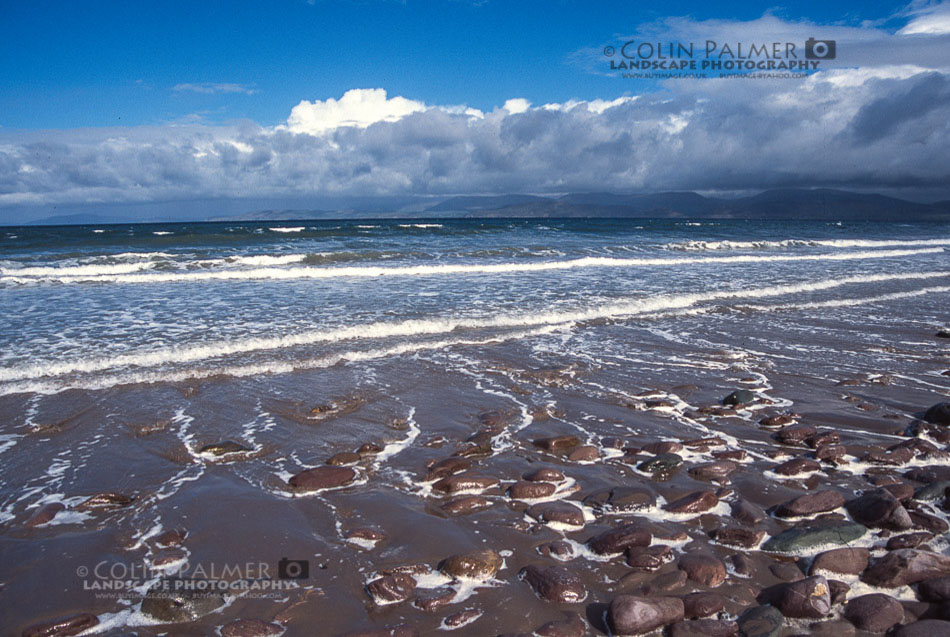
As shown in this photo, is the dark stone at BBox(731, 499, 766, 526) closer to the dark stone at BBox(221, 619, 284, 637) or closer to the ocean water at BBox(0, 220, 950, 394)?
Result: the dark stone at BBox(221, 619, 284, 637)

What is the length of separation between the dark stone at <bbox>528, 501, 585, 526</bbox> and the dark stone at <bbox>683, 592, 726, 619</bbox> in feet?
3.26

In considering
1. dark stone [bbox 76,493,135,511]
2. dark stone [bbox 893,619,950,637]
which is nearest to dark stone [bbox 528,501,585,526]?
dark stone [bbox 893,619,950,637]

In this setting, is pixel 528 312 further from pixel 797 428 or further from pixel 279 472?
pixel 279 472

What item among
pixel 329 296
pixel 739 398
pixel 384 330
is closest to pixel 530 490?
pixel 739 398

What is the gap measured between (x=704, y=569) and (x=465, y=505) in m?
1.69

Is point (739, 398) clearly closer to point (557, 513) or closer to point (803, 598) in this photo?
point (557, 513)

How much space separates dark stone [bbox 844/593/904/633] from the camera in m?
2.88

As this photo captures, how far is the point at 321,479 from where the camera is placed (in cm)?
468

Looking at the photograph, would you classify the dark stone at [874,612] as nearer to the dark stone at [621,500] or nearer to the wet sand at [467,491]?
the wet sand at [467,491]

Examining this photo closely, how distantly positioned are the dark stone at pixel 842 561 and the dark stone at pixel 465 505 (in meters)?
2.15

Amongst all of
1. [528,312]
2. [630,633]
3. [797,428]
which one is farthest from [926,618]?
[528,312]

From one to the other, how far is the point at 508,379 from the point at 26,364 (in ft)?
22.4

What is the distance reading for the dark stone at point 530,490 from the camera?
14.4 feet

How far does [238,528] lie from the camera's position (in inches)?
158
